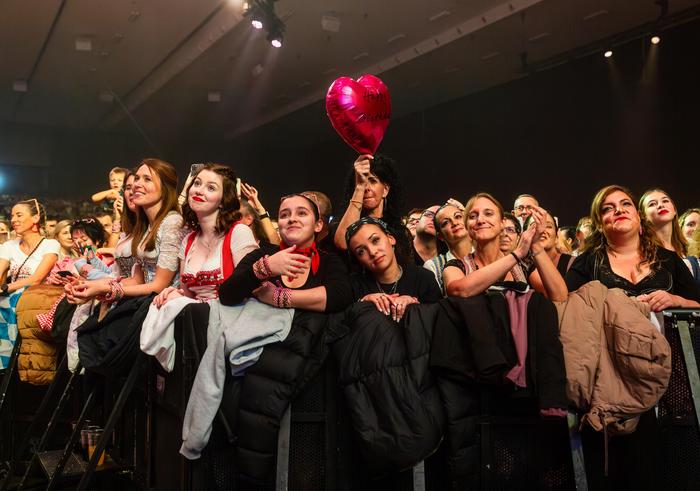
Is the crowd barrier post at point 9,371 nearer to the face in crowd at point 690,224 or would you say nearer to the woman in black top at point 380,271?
the woman in black top at point 380,271

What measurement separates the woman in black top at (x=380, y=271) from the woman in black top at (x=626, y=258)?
2.68ft

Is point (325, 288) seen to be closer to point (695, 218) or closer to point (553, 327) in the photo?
point (553, 327)

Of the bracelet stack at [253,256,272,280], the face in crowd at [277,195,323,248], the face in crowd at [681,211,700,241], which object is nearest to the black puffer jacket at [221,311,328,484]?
the bracelet stack at [253,256,272,280]

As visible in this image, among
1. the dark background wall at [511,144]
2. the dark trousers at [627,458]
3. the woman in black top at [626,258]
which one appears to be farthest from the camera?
the dark background wall at [511,144]

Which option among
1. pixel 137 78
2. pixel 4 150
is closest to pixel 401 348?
pixel 137 78

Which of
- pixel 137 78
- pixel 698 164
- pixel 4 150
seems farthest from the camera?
pixel 4 150

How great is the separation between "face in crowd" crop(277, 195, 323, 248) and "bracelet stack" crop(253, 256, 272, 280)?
0.36m

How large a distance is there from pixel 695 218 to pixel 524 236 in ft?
11.2

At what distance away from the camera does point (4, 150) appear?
38.4 ft

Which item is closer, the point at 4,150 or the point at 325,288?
the point at 325,288

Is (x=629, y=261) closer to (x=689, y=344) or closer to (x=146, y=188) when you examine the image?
(x=689, y=344)

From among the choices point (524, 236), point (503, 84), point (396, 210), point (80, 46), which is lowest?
point (524, 236)

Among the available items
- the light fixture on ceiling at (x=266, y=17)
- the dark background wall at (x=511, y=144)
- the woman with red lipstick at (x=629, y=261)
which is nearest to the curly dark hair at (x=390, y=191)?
the woman with red lipstick at (x=629, y=261)

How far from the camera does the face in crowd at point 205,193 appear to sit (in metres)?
2.87
